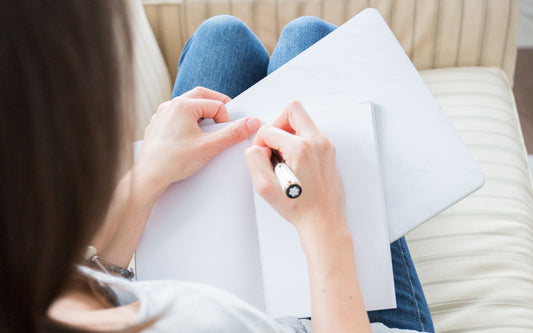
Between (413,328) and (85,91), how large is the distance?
512mm

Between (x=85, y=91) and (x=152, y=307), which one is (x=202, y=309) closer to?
(x=152, y=307)

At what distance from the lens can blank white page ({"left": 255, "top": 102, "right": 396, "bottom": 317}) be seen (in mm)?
536

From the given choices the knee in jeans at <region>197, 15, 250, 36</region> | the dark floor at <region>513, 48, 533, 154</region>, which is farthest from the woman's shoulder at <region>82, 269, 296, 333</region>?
the dark floor at <region>513, 48, 533, 154</region>

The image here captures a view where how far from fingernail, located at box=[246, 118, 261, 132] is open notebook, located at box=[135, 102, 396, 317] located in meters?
0.02

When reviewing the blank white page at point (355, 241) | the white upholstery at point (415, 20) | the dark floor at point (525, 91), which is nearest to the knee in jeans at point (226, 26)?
the white upholstery at point (415, 20)

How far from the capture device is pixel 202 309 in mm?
370

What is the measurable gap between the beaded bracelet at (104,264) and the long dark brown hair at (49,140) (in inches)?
7.0

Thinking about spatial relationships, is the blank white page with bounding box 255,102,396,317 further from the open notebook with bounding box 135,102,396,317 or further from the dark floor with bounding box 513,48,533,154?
the dark floor with bounding box 513,48,533,154

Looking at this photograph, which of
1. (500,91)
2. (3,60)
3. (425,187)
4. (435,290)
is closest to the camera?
(3,60)

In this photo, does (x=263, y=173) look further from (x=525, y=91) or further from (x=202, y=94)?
(x=525, y=91)

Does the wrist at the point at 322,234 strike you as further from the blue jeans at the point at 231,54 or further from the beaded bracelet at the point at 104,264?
the blue jeans at the point at 231,54

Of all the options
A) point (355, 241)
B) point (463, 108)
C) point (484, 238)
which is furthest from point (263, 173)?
point (463, 108)

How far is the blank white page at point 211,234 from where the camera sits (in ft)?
1.83

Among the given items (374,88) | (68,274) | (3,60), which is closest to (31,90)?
(3,60)
